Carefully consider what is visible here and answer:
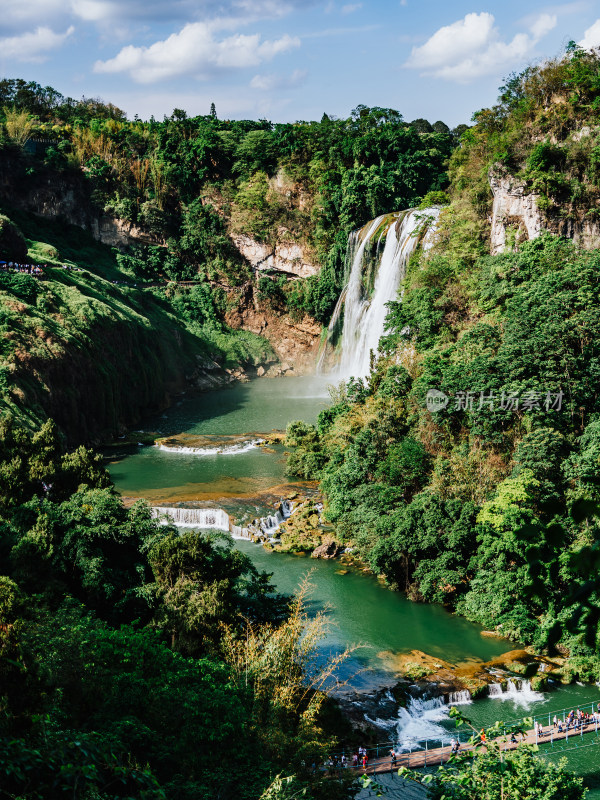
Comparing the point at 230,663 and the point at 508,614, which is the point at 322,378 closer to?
the point at 508,614

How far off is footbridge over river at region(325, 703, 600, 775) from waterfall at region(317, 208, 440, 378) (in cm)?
2013

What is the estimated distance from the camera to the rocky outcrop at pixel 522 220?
2723 cm

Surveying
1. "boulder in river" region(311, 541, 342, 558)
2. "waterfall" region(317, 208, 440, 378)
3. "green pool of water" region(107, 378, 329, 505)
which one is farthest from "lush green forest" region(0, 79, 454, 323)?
"boulder in river" region(311, 541, 342, 558)

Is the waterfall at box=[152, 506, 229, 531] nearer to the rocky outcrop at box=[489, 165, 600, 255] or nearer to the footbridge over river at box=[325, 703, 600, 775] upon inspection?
the footbridge over river at box=[325, 703, 600, 775]

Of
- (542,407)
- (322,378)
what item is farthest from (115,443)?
(542,407)

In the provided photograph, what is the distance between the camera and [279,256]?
5525 centimetres

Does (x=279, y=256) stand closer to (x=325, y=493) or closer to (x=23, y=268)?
(x=23, y=268)

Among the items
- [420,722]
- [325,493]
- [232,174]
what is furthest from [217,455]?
[232,174]

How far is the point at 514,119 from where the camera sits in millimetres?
30656

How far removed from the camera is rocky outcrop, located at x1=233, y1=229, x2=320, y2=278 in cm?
5434

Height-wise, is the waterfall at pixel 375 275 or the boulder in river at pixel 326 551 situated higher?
the waterfall at pixel 375 275

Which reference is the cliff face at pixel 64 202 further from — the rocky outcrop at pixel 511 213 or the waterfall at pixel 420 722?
the waterfall at pixel 420 722

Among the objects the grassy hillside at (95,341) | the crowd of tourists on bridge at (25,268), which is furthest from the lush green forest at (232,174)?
the crowd of tourists on bridge at (25,268)

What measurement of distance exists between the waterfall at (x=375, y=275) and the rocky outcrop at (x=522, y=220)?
5251 mm
